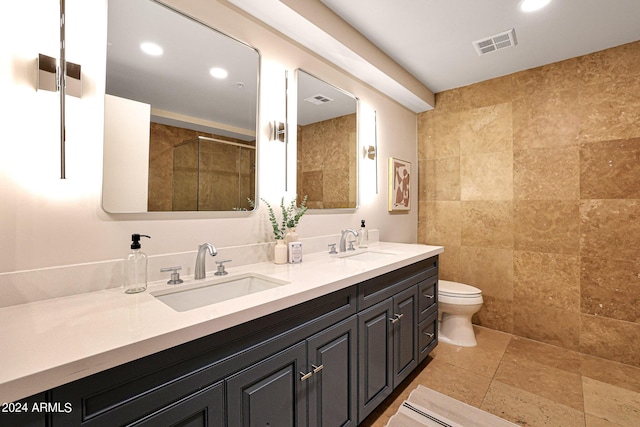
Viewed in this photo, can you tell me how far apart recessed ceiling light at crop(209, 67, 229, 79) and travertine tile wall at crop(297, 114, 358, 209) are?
0.57 meters

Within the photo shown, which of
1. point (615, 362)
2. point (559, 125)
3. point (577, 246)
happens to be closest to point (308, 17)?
point (559, 125)

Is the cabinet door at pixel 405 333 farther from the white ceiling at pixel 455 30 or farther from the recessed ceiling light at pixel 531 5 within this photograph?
the recessed ceiling light at pixel 531 5

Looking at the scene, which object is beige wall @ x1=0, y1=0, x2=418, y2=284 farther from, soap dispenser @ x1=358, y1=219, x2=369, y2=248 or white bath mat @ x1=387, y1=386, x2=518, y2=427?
white bath mat @ x1=387, y1=386, x2=518, y2=427

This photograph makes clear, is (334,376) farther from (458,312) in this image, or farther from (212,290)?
(458,312)

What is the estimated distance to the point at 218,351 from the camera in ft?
2.93

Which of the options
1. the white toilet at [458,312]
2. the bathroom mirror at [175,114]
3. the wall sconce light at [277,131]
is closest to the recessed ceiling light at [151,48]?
the bathroom mirror at [175,114]

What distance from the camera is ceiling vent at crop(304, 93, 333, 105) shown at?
2071 millimetres

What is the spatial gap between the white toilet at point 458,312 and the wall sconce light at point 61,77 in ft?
8.76

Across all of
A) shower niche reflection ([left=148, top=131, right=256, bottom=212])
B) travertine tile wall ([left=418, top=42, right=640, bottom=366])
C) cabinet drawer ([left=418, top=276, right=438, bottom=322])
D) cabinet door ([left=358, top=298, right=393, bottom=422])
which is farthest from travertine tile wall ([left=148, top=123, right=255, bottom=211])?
travertine tile wall ([left=418, top=42, right=640, bottom=366])

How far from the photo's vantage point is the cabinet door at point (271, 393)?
0.93m

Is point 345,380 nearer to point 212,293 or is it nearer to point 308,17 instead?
point 212,293

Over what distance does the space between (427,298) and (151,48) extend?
7.33 feet

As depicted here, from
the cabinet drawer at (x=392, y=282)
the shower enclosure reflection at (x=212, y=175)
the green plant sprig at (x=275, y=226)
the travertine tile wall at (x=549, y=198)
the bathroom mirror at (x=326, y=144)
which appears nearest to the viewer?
the shower enclosure reflection at (x=212, y=175)

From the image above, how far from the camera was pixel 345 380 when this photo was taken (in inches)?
54.7
